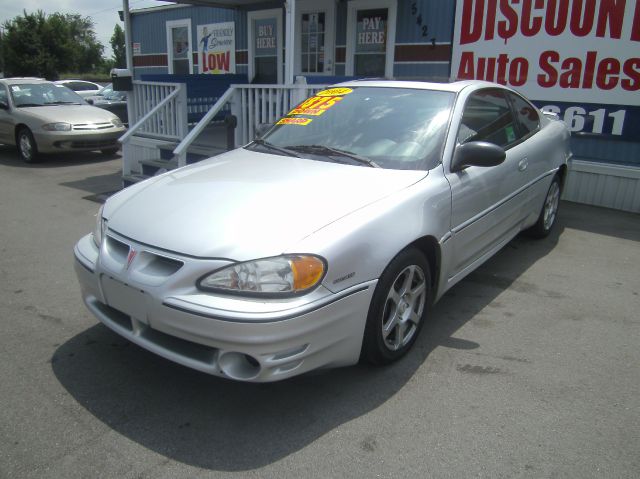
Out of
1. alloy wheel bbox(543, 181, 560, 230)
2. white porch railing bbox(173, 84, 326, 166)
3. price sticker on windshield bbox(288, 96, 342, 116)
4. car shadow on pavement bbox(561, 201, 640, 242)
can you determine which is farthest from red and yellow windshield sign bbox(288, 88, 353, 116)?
car shadow on pavement bbox(561, 201, 640, 242)

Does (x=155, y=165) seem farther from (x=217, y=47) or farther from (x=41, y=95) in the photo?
(x=217, y=47)

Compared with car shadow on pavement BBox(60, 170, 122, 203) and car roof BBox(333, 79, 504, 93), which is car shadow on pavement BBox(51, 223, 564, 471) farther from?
car shadow on pavement BBox(60, 170, 122, 203)

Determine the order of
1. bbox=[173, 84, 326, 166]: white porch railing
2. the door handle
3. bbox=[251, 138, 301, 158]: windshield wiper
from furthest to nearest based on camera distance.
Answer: bbox=[173, 84, 326, 166]: white porch railing, the door handle, bbox=[251, 138, 301, 158]: windshield wiper

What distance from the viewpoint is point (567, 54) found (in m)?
7.03

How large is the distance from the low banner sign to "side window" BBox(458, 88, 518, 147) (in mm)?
9162

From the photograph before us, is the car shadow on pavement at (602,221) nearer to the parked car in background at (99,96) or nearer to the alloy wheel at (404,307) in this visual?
the alloy wheel at (404,307)

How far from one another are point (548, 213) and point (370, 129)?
2.72 meters

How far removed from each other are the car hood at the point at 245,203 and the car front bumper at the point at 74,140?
7.66 m

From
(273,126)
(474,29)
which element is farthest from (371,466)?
(474,29)

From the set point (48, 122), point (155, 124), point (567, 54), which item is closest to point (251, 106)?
point (155, 124)

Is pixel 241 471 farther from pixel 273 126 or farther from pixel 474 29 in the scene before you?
pixel 474 29

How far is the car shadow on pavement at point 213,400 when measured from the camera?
247cm

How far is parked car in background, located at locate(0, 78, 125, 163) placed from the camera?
9.98 meters

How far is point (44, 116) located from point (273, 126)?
766cm
